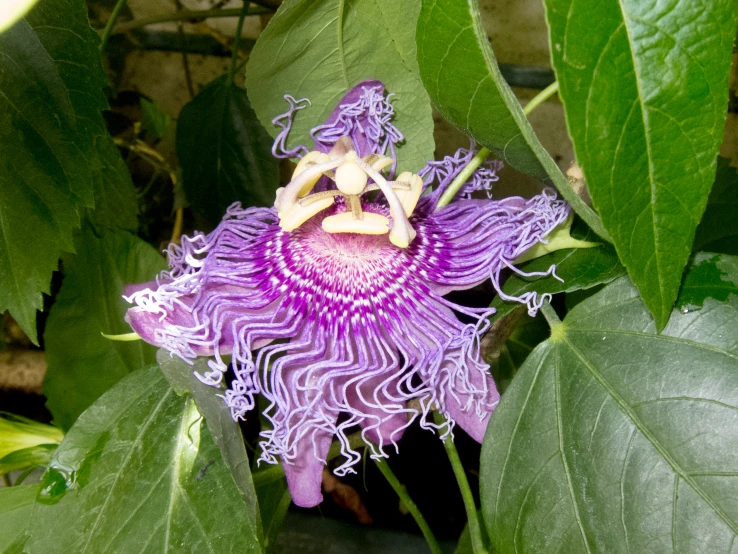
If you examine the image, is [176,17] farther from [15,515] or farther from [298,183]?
[15,515]

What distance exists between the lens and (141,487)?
25.0 inches

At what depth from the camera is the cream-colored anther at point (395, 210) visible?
1.96 feet

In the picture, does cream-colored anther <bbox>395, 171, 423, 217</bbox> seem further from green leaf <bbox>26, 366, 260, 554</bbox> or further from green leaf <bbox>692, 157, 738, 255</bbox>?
green leaf <bbox>692, 157, 738, 255</bbox>

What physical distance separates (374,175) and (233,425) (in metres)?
0.27

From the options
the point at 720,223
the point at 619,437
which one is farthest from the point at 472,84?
the point at 720,223

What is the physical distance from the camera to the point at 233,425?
62 cm

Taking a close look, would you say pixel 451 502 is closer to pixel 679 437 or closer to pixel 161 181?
pixel 679 437

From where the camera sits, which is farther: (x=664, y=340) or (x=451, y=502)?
(x=451, y=502)

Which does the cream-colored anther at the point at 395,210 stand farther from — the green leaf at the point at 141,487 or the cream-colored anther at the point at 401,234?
the green leaf at the point at 141,487

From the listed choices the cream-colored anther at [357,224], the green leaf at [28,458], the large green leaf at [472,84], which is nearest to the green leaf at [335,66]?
the cream-colored anther at [357,224]

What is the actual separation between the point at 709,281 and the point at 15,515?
0.84 metres

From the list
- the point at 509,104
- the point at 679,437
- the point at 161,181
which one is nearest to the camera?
the point at 509,104

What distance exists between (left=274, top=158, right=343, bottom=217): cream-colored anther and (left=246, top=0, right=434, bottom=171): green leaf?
137 mm

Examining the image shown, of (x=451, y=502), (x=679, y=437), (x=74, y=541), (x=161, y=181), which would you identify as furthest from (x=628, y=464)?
(x=161, y=181)
